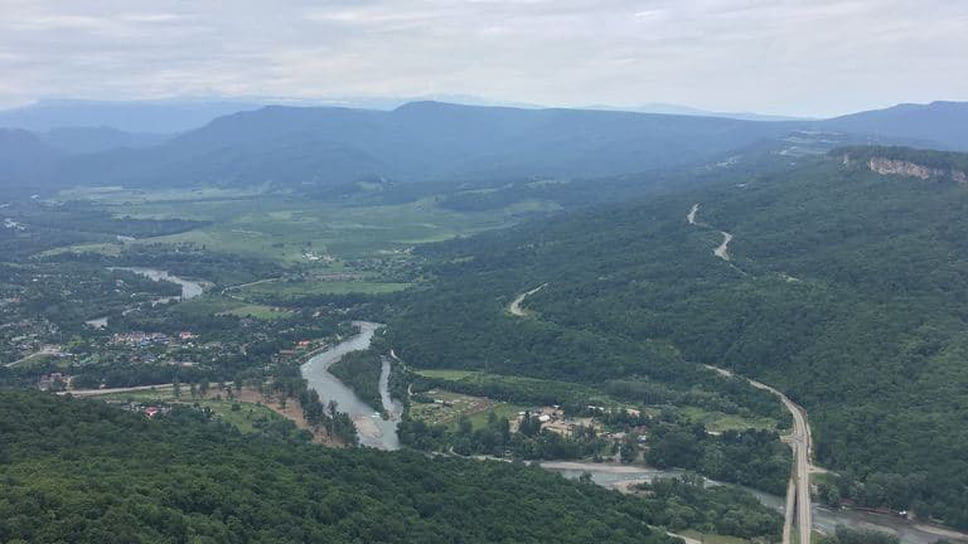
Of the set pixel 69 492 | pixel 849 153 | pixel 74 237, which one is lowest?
pixel 74 237

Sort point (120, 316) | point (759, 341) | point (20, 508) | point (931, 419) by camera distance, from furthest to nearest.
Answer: point (120, 316) → point (759, 341) → point (931, 419) → point (20, 508)

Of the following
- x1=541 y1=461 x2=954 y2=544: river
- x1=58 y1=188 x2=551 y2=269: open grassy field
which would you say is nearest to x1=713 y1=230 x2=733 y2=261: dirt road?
x1=541 y1=461 x2=954 y2=544: river

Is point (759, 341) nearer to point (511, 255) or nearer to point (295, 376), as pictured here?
point (295, 376)

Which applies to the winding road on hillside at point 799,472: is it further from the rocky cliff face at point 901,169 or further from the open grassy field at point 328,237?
the open grassy field at point 328,237

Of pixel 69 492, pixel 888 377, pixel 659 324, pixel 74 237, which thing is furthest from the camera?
pixel 74 237

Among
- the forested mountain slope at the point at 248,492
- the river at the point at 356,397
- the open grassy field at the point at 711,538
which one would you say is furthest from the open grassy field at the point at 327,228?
the open grassy field at the point at 711,538

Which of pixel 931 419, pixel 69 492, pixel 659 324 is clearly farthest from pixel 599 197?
pixel 69 492

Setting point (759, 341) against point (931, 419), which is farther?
point (759, 341)
